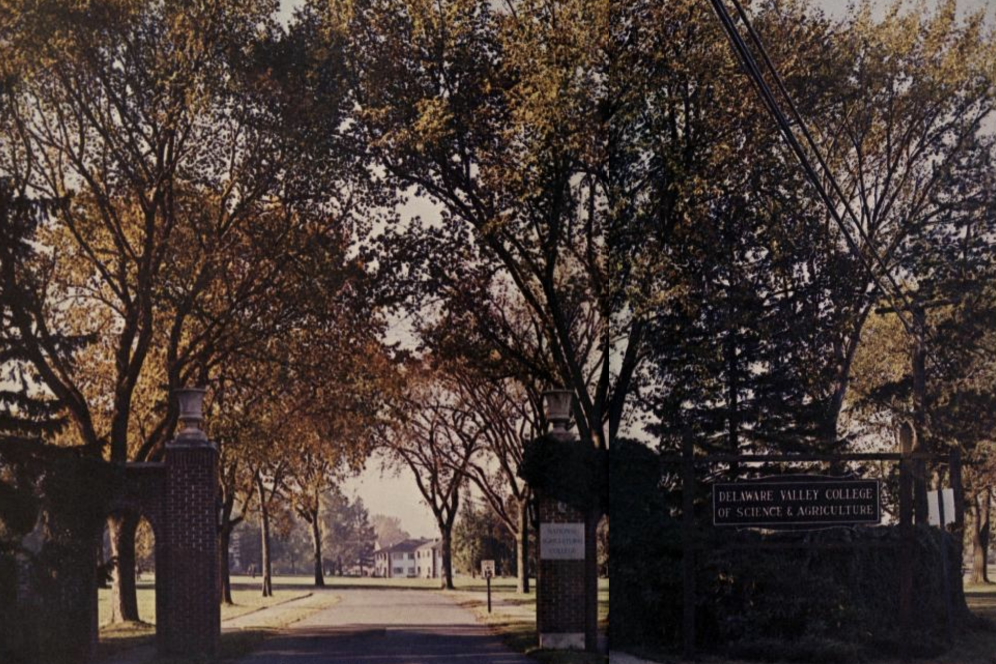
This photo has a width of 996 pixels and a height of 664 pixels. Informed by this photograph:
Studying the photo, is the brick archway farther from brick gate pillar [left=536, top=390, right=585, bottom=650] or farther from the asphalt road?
brick gate pillar [left=536, top=390, right=585, bottom=650]

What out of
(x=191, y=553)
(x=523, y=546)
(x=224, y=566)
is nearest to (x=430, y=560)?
(x=523, y=546)

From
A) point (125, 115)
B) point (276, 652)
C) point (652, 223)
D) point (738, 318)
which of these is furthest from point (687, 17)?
point (276, 652)

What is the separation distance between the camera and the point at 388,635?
7.85 meters

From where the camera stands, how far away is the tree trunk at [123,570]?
6891 millimetres

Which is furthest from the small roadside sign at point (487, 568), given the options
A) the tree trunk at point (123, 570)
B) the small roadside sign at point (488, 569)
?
the tree trunk at point (123, 570)

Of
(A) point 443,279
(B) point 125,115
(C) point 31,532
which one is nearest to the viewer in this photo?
(C) point 31,532

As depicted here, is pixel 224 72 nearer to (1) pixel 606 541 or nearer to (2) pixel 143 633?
(2) pixel 143 633

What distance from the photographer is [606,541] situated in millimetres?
8820

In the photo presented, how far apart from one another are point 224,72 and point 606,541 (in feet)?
13.2

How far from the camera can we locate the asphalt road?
24.8ft

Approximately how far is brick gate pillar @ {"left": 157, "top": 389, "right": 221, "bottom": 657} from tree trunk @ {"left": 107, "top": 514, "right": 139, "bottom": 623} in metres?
0.21

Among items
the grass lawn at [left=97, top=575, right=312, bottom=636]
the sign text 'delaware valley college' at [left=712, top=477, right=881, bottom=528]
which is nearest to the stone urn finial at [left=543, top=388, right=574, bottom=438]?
the sign text 'delaware valley college' at [left=712, top=477, right=881, bottom=528]

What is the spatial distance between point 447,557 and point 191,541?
210cm

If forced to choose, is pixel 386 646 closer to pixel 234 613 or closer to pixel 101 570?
pixel 234 613
